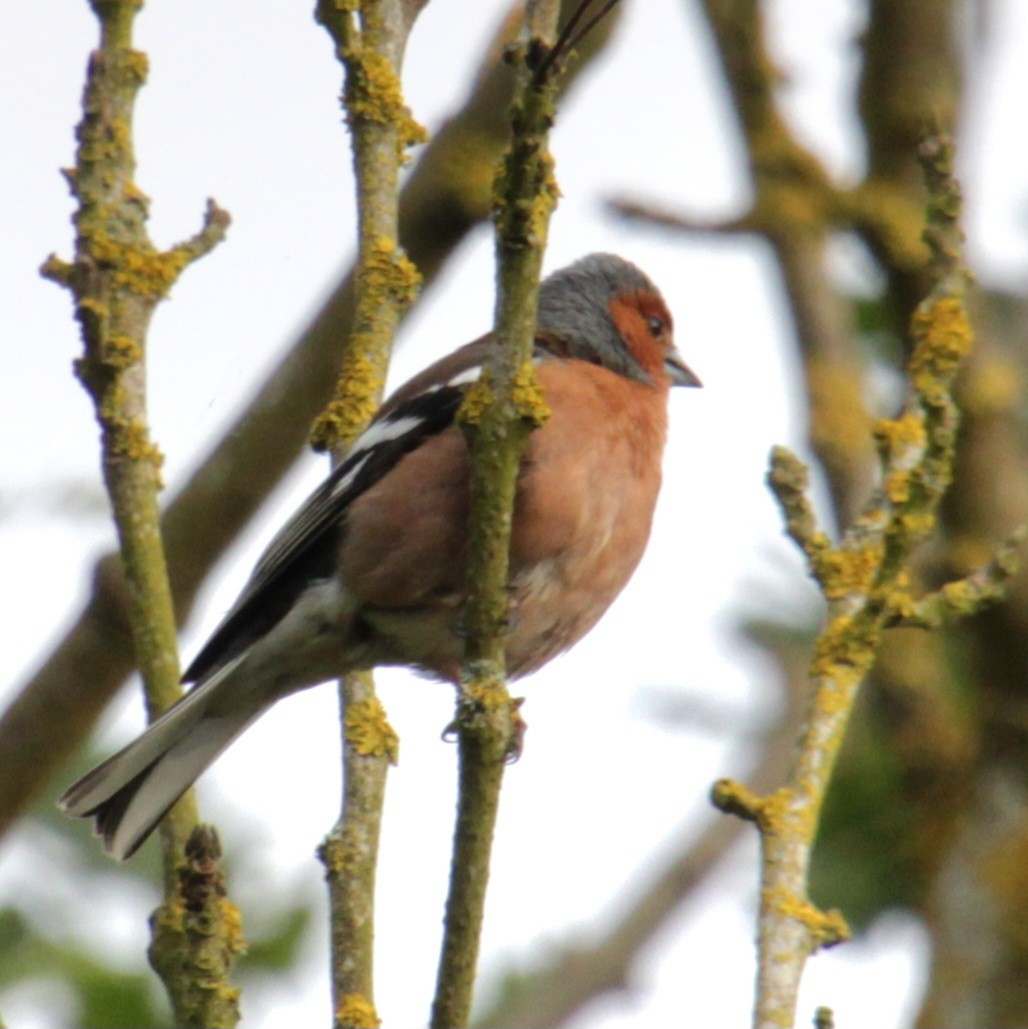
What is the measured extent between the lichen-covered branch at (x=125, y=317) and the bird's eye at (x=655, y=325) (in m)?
2.24

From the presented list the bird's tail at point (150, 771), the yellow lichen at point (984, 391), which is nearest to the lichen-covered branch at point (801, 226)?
the yellow lichen at point (984, 391)

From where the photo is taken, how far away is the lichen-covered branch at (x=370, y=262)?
383 centimetres

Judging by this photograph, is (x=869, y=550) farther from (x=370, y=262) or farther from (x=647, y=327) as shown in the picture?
(x=647, y=327)

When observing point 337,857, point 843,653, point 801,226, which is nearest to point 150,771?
point 337,857

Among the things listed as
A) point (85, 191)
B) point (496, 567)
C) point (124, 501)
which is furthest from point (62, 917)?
point (496, 567)

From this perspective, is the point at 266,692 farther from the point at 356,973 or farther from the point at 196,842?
the point at 196,842

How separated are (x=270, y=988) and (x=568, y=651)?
145 cm

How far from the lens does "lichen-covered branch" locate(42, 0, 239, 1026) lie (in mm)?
3686

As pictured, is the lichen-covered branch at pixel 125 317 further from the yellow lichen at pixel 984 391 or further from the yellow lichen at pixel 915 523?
the yellow lichen at pixel 984 391

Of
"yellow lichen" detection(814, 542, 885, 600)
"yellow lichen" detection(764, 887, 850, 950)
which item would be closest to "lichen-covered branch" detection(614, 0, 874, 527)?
"yellow lichen" detection(814, 542, 885, 600)

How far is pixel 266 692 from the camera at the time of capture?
16.0ft

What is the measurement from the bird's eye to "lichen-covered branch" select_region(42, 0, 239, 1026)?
224 centimetres

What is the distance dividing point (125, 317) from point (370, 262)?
0.59 meters

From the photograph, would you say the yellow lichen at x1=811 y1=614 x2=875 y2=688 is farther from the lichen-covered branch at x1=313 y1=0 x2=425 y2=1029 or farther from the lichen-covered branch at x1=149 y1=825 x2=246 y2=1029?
the lichen-covered branch at x1=149 y1=825 x2=246 y2=1029
